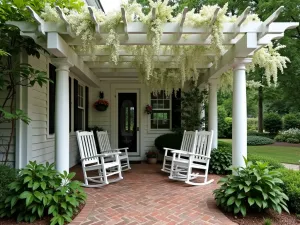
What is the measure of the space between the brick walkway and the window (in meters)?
2.78

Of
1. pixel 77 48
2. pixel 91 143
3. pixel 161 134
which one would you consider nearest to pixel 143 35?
pixel 77 48

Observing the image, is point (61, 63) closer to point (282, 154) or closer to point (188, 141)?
point (188, 141)

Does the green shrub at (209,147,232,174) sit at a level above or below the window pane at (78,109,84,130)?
below

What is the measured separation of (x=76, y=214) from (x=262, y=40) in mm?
3403

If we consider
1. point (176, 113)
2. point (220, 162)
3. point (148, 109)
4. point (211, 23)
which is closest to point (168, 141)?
point (176, 113)

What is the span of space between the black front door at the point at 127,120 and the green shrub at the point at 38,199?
4350mm

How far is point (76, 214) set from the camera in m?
2.84

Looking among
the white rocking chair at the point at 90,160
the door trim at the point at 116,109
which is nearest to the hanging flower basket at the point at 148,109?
the door trim at the point at 116,109

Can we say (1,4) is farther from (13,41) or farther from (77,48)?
(77,48)

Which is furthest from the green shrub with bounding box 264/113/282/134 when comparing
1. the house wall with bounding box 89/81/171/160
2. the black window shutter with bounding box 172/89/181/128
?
the house wall with bounding box 89/81/171/160

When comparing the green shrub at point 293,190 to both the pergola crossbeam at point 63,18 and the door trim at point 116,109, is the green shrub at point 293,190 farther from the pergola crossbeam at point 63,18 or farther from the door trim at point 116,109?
the door trim at point 116,109

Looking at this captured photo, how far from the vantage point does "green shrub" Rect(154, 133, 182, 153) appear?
21.1 ft

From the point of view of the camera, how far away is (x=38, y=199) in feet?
8.54

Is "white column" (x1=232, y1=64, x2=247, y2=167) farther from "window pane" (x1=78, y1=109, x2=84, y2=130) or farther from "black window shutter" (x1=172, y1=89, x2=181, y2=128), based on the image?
"window pane" (x1=78, y1=109, x2=84, y2=130)
